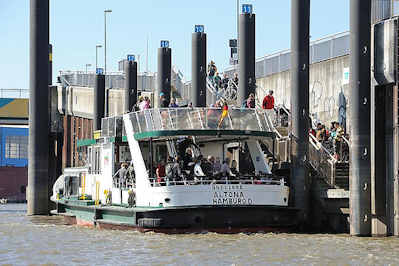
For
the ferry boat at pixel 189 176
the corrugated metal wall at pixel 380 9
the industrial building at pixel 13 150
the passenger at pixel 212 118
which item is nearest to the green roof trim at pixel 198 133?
the ferry boat at pixel 189 176

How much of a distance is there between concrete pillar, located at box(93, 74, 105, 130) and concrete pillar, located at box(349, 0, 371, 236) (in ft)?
79.3

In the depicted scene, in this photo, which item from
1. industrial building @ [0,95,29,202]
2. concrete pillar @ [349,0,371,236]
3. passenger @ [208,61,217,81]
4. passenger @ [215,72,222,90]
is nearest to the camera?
concrete pillar @ [349,0,371,236]

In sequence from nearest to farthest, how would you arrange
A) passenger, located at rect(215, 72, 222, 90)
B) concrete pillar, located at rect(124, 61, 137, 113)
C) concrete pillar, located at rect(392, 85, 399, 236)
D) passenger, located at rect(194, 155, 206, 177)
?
concrete pillar, located at rect(392, 85, 399, 236) < passenger, located at rect(194, 155, 206, 177) < passenger, located at rect(215, 72, 222, 90) < concrete pillar, located at rect(124, 61, 137, 113)

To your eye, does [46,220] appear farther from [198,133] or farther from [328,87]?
[328,87]

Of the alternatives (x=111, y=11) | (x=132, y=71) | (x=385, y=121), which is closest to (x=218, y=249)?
(x=385, y=121)

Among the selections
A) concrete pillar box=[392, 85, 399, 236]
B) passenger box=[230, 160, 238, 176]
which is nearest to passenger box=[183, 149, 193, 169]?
passenger box=[230, 160, 238, 176]

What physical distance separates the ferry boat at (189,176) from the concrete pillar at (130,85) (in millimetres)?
14430

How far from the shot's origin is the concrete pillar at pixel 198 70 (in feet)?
155

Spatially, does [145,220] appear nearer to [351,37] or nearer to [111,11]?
[351,37]

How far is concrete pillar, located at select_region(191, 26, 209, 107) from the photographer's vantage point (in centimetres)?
4709

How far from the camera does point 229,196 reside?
3180 centimetres

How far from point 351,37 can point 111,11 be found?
30.5 m

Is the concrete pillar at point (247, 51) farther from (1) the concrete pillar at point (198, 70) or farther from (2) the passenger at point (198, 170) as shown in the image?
(2) the passenger at point (198, 170)

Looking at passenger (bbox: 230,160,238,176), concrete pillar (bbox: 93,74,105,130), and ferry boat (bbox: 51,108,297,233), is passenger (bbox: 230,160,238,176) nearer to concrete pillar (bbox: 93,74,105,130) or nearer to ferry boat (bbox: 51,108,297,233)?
ferry boat (bbox: 51,108,297,233)
